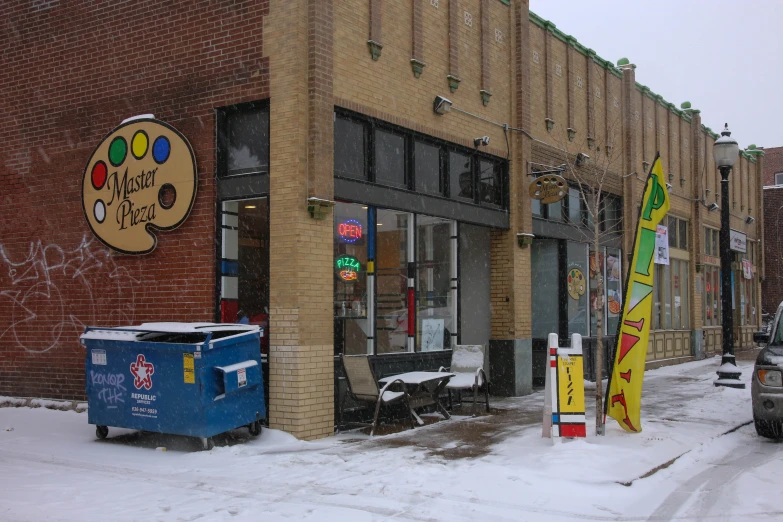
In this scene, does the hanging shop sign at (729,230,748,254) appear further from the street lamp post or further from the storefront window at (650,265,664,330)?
the street lamp post

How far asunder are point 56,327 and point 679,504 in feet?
31.7

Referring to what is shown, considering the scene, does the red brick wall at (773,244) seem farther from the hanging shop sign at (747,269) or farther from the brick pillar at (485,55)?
the brick pillar at (485,55)

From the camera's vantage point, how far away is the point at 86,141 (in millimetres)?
11898

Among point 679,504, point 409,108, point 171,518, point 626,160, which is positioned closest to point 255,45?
point 409,108

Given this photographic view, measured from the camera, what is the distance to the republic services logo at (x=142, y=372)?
9.07m

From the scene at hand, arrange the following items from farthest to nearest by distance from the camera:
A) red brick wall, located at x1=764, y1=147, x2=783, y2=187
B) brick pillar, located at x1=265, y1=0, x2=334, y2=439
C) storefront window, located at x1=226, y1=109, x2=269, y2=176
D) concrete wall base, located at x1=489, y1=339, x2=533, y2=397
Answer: red brick wall, located at x1=764, y1=147, x2=783, y2=187
concrete wall base, located at x1=489, y1=339, x2=533, y2=397
storefront window, located at x1=226, y1=109, x2=269, y2=176
brick pillar, located at x1=265, y1=0, x2=334, y2=439

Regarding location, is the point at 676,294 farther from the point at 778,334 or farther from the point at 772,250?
the point at 772,250

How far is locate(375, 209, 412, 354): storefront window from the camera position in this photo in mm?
11438

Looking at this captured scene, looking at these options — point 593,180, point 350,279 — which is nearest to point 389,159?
point 350,279

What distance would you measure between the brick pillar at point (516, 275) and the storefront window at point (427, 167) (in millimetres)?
2231

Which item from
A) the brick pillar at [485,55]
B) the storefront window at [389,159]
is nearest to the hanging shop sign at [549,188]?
the brick pillar at [485,55]

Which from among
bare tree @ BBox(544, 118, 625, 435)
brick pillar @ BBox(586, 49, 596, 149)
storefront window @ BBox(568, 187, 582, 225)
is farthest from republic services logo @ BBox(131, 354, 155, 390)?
brick pillar @ BBox(586, 49, 596, 149)

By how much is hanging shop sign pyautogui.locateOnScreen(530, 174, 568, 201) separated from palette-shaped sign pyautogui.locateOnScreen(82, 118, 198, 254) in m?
6.26

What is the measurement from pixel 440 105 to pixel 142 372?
6196 mm
